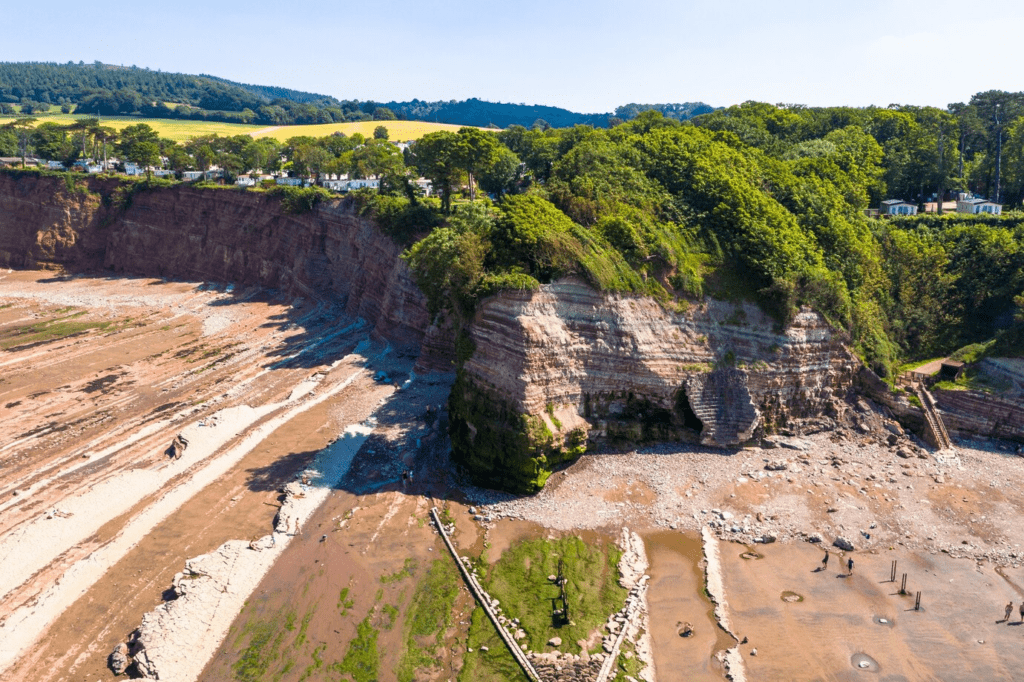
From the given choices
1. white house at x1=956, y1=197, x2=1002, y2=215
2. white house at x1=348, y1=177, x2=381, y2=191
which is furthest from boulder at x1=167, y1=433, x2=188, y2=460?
white house at x1=956, y1=197, x2=1002, y2=215

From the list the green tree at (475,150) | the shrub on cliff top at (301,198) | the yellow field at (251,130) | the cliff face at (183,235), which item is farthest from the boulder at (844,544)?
the yellow field at (251,130)

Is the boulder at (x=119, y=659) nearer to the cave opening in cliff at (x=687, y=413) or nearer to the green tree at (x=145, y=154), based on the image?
the cave opening in cliff at (x=687, y=413)

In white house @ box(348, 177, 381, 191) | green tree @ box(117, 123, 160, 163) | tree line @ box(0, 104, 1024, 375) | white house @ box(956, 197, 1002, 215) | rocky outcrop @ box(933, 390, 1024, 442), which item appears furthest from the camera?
green tree @ box(117, 123, 160, 163)

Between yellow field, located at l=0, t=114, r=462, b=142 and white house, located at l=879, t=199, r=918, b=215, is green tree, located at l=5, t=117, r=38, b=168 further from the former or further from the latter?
white house, located at l=879, t=199, r=918, b=215

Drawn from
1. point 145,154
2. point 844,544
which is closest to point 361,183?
point 145,154

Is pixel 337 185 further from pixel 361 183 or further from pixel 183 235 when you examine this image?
pixel 183 235

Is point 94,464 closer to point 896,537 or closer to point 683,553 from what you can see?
point 683,553
